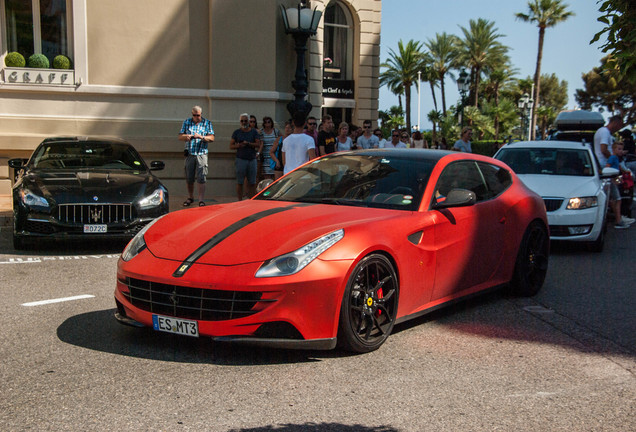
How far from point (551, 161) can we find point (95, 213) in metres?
7.00

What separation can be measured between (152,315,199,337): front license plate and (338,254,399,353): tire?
3.12 ft

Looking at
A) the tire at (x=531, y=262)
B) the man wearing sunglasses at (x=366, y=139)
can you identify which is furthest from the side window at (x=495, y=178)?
the man wearing sunglasses at (x=366, y=139)

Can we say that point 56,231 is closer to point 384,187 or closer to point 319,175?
point 319,175

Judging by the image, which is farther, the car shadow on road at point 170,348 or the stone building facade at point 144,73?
the stone building facade at point 144,73

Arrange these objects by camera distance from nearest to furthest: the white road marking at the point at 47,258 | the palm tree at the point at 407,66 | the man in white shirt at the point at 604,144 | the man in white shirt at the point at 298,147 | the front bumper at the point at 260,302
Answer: the front bumper at the point at 260,302 → the white road marking at the point at 47,258 → the man in white shirt at the point at 298,147 → the man in white shirt at the point at 604,144 → the palm tree at the point at 407,66

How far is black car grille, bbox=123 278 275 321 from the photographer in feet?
15.5

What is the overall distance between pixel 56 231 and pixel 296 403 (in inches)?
241

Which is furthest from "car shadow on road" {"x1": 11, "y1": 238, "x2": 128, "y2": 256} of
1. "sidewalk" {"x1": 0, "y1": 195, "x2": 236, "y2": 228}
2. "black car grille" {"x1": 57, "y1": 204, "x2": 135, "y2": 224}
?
"sidewalk" {"x1": 0, "y1": 195, "x2": 236, "y2": 228}

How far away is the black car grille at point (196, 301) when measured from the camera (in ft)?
15.5

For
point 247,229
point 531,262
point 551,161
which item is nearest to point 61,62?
point 551,161

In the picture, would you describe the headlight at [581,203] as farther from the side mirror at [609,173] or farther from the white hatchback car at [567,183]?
the side mirror at [609,173]

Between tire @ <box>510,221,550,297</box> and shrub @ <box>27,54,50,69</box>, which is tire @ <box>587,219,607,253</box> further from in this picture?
shrub @ <box>27,54,50,69</box>

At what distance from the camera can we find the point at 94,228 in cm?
944

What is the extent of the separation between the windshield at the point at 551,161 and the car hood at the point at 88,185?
18.7ft
